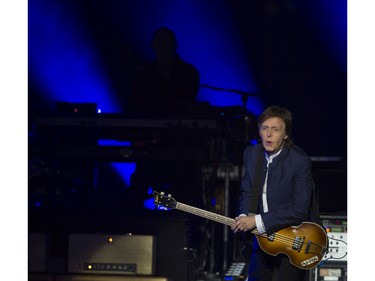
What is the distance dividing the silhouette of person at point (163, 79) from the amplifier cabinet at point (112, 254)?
2.07m

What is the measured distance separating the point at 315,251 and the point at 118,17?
4956 mm

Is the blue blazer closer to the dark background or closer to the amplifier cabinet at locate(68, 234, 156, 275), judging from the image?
the amplifier cabinet at locate(68, 234, 156, 275)

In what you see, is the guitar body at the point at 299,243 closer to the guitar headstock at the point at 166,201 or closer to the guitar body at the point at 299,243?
the guitar body at the point at 299,243

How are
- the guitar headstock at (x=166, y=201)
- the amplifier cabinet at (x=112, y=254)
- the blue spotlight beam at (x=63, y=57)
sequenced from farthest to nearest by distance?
the blue spotlight beam at (x=63, y=57) → the amplifier cabinet at (x=112, y=254) → the guitar headstock at (x=166, y=201)

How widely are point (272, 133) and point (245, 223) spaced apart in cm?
57

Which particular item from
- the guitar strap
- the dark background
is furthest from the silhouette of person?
the guitar strap

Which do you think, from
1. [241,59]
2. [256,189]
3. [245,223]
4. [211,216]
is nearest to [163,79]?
[241,59]

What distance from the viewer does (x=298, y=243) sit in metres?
5.36

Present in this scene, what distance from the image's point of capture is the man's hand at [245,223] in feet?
17.5

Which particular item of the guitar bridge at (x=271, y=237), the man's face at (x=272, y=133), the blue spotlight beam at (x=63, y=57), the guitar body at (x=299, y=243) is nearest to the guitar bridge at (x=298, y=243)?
the guitar body at (x=299, y=243)

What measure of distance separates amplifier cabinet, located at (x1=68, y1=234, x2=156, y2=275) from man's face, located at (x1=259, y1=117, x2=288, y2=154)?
3.35 ft

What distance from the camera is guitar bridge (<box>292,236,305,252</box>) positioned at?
5348 millimetres
